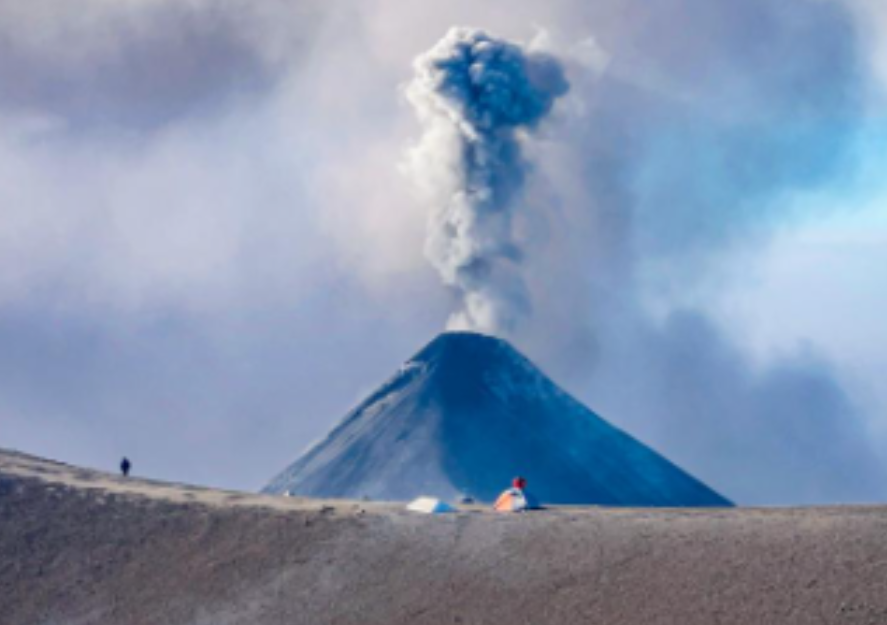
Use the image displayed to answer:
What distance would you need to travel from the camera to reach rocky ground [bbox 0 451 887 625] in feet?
165

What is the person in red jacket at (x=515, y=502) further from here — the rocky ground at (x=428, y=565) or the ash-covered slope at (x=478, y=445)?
the ash-covered slope at (x=478, y=445)

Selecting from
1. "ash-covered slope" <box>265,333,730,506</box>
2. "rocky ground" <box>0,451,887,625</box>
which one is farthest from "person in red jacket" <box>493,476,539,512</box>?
"ash-covered slope" <box>265,333,730,506</box>

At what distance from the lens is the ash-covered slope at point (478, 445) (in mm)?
116375

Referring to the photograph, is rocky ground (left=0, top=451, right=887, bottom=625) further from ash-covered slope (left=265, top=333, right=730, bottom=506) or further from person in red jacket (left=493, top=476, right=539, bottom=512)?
ash-covered slope (left=265, top=333, right=730, bottom=506)

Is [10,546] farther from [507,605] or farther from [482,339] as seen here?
[482,339]

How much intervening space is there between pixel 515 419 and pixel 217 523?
71736 mm

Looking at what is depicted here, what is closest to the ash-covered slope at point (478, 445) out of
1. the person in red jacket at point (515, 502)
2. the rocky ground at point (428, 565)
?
the person in red jacket at point (515, 502)

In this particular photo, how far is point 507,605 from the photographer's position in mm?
51438

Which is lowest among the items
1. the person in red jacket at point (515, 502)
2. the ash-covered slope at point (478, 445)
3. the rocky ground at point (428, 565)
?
the rocky ground at point (428, 565)

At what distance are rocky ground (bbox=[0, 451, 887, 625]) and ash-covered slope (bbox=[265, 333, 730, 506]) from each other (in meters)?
50.9

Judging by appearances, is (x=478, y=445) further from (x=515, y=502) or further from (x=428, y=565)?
(x=428, y=565)

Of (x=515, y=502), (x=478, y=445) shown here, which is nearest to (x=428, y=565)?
(x=515, y=502)

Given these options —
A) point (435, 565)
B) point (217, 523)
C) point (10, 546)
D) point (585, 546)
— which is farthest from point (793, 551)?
point (10, 546)

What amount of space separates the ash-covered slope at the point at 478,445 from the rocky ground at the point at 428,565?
50856mm
